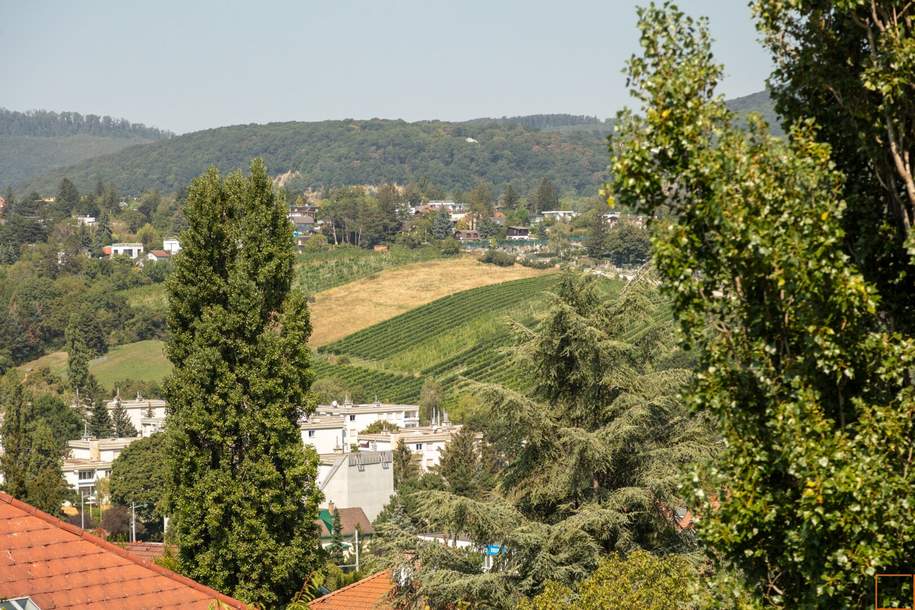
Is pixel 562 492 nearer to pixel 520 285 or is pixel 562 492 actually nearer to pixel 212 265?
pixel 212 265

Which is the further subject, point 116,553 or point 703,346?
point 116,553

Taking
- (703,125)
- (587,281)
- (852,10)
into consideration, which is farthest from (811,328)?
(587,281)

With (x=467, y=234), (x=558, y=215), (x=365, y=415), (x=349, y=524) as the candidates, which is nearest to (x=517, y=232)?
(x=467, y=234)

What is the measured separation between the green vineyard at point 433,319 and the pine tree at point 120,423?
58.1 ft

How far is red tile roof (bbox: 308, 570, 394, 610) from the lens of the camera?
18.7m

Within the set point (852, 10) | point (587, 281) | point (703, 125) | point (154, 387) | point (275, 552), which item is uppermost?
point (852, 10)

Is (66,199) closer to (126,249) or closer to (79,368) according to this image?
(126,249)

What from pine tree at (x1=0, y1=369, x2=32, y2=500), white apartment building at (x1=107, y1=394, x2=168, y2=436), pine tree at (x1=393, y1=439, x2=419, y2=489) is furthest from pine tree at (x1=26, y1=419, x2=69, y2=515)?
pine tree at (x1=393, y1=439, x2=419, y2=489)

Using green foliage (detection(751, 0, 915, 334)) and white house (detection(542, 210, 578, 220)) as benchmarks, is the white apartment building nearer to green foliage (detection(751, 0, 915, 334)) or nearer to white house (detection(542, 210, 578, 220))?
green foliage (detection(751, 0, 915, 334))

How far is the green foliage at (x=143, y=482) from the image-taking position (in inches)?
2170

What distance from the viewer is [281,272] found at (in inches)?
742

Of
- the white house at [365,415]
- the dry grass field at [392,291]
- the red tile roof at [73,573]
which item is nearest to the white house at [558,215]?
the dry grass field at [392,291]

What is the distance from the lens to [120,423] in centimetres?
8181

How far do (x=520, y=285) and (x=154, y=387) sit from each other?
32113mm
